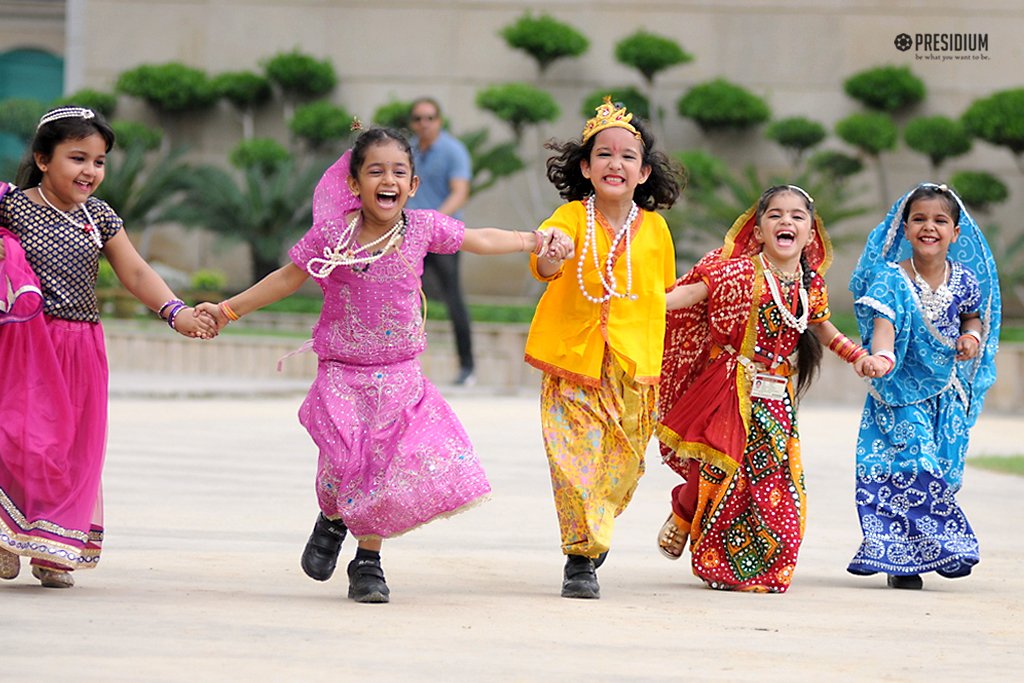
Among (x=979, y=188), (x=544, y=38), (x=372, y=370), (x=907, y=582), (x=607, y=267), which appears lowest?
(x=907, y=582)

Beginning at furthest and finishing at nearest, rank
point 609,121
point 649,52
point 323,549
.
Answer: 1. point 649,52
2. point 609,121
3. point 323,549

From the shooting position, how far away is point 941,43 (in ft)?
70.3

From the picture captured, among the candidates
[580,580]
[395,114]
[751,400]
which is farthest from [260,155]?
[580,580]

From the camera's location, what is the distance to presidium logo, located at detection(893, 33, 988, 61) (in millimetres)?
21062

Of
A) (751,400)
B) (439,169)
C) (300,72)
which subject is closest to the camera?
(751,400)

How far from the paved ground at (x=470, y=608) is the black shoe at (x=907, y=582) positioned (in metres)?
0.07

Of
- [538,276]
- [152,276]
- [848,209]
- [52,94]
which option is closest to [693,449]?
[538,276]

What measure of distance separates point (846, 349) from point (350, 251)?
1798 mm

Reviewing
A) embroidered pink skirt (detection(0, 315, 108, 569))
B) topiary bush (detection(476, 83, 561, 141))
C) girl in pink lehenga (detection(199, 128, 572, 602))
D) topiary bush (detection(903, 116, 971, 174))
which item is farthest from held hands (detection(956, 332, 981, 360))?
topiary bush (detection(903, 116, 971, 174))

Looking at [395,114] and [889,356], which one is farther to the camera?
[395,114]

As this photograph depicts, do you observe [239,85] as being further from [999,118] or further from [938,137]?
[999,118]

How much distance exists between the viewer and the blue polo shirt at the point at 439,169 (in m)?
13.3

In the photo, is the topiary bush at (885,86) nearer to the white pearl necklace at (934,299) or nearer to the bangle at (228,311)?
the white pearl necklace at (934,299)

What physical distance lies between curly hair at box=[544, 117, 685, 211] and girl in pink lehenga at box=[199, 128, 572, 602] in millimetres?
659
